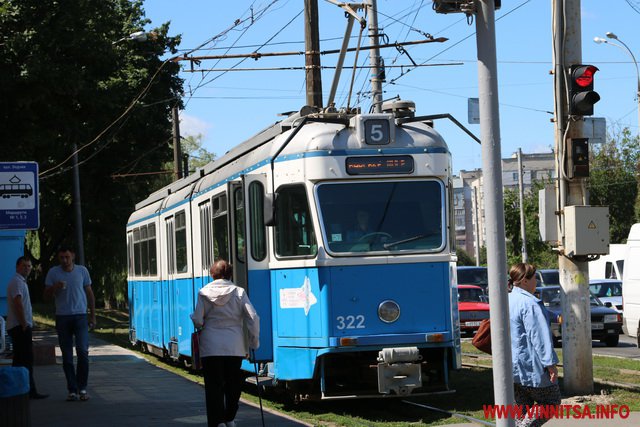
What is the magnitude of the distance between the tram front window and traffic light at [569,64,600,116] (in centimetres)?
194

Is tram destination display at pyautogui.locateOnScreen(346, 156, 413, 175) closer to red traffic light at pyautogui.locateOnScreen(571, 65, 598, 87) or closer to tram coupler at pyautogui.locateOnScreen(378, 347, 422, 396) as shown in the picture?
tram coupler at pyautogui.locateOnScreen(378, 347, 422, 396)

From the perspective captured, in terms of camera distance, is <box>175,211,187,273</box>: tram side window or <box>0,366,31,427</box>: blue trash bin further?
<box>175,211,187,273</box>: tram side window

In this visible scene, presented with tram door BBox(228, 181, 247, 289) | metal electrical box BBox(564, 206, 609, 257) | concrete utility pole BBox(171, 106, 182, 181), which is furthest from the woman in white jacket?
concrete utility pole BBox(171, 106, 182, 181)

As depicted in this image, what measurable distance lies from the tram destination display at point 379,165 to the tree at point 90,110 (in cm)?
745

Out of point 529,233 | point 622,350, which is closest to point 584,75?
point 622,350

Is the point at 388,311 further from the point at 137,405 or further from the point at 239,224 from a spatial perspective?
the point at 137,405

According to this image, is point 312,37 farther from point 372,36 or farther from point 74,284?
point 74,284

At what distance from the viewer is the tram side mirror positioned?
40.9 ft

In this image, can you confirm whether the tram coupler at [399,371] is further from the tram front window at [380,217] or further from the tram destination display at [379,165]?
the tram destination display at [379,165]

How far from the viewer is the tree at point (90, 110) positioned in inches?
1001

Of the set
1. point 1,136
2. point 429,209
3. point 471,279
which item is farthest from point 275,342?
point 471,279

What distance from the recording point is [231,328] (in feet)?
34.2

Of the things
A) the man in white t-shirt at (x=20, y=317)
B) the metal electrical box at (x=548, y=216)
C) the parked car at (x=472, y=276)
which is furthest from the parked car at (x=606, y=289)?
the man in white t-shirt at (x=20, y=317)

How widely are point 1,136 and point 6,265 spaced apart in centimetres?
294
